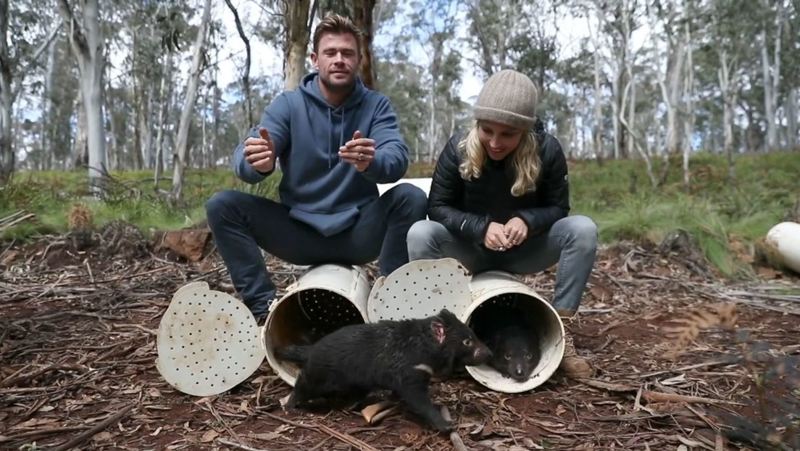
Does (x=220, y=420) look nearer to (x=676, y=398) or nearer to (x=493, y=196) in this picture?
(x=493, y=196)

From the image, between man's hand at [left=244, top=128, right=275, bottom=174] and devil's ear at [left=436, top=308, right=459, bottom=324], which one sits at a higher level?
man's hand at [left=244, top=128, right=275, bottom=174]

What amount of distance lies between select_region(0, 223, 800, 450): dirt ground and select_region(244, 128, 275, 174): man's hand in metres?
0.93

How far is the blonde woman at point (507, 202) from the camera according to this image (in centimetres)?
252

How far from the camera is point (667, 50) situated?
2056cm

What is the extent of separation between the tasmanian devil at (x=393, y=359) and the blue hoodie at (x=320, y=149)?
0.76 meters

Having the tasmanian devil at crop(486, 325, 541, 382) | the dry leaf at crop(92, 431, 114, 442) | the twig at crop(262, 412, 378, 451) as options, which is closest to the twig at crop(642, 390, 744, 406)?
the tasmanian devil at crop(486, 325, 541, 382)

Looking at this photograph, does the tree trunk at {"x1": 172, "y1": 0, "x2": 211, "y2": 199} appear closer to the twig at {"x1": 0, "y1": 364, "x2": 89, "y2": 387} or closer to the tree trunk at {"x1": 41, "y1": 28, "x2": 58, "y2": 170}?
the twig at {"x1": 0, "y1": 364, "x2": 89, "y2": 387}

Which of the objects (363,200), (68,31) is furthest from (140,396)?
(68,31)

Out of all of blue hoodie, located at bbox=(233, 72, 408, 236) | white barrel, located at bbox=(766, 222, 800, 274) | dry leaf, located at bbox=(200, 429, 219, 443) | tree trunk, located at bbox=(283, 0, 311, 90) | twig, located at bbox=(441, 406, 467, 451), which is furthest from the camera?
tree trunk, located at bbox=(283, 0, 311, 90)

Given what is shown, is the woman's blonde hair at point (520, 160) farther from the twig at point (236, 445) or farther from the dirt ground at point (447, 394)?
the twig at point (236, 445)

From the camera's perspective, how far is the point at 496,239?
259 cm

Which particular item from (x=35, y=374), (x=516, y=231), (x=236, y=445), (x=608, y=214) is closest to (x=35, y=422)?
(x=35, y=374)

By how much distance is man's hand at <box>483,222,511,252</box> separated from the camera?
2.58 m

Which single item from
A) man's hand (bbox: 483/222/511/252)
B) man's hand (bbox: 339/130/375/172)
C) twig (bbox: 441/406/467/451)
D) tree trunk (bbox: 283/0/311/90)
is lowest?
twig (bbox: 441/406/467/451)
